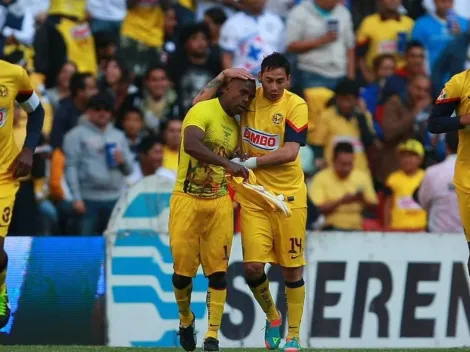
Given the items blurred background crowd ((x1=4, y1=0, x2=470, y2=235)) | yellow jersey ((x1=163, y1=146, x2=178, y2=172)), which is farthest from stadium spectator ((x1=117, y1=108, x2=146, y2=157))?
yellow jersey ((x1=163, y1=146, x2=178, y2=172))

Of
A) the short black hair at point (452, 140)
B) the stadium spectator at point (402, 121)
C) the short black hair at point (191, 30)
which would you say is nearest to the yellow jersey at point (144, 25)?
the short black hair at point (191, 30)

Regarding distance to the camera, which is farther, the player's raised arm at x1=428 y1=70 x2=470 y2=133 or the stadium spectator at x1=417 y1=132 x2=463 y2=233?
the stadium spectator at x1=417 y1=132 x2=463 y2=233

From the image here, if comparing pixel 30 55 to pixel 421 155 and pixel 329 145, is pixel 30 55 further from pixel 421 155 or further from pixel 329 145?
pixel 421 155

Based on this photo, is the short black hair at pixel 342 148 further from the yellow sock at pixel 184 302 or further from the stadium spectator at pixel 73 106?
the yellow sock at pixel 184 302

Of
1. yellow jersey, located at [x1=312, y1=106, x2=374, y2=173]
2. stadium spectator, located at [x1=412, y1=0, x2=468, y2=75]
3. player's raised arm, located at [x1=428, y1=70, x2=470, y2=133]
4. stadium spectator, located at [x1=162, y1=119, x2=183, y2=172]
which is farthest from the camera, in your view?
stadium spectator, located at [x1=412, y1=0, x2=468, y2=75]

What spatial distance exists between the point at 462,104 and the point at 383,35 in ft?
24.6

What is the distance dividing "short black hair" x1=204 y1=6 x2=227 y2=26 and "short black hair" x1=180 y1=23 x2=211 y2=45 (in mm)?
557

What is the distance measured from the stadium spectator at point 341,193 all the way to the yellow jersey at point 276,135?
4.77 m

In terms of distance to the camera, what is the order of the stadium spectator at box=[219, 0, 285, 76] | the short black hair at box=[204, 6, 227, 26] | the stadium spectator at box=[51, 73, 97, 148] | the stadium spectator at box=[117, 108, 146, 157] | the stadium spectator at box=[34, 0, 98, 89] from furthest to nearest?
the short black hair at box=[204, 6, 227, 26] → the stadium spectator at box=[219, 0, 285, 76] → the stadium spectator at box=[34, 0, 98, 89] → the stadium spectator at box=[117, 108, 146, 157] → the stadium spectator at box=[51, 73, 97, 148]

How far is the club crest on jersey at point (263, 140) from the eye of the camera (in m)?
11.4

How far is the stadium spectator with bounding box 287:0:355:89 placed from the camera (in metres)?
17.7

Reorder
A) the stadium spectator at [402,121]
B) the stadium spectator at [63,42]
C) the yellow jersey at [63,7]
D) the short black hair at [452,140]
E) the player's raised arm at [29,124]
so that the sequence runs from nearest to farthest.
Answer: the player's raised arm at [29,124]
the short black hair at [452,140]
the stadium spectator at [63,42]
the yellow jersey at [63,7]
the stadium spectator at [402,121]

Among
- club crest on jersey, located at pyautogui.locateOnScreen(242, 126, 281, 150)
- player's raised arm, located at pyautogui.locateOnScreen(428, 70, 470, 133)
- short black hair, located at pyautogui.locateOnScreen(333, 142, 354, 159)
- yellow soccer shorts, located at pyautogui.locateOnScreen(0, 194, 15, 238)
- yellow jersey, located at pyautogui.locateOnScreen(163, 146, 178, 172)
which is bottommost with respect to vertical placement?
yellow jersey, located at pyautogui.locateOnScreen(163, 146, 178, 172)

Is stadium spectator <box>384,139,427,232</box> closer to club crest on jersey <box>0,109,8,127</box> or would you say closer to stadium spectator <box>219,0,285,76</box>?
stadium spectator <box>219,0,285,76</box>
